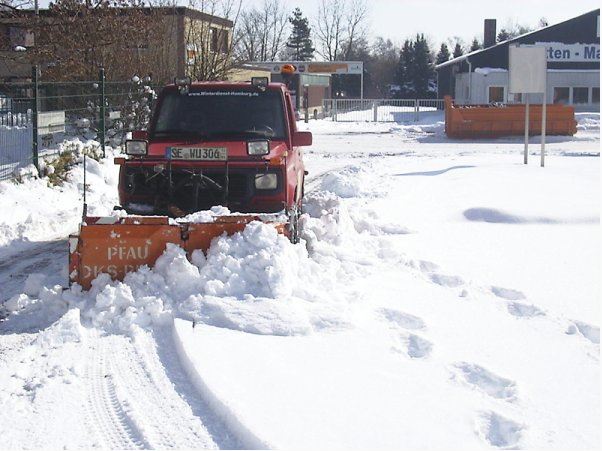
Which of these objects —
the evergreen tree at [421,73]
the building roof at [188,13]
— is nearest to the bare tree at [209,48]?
the building roof at [188,13]

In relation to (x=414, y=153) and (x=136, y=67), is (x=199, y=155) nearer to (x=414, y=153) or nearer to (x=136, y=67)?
(x=136, y=67)

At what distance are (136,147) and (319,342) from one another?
365 cm

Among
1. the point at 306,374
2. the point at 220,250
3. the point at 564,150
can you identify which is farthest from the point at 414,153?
the point at 306,374

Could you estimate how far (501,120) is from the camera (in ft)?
108

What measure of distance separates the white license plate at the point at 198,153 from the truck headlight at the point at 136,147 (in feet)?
0.88

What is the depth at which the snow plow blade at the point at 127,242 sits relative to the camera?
754 cm

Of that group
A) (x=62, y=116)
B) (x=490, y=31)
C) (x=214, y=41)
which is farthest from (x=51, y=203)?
(x=490, y=31)

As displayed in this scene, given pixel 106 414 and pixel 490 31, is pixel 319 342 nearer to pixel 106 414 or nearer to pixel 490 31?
pixel 106 414

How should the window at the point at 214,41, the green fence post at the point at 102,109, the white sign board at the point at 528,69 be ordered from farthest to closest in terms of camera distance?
the window at the point at 214,41
the white sign board at the point at 528,69
the green fence post at the point at 102,109

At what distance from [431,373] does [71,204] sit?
9524 millimetres

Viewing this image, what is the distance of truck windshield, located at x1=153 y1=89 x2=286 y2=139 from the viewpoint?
9.75 m

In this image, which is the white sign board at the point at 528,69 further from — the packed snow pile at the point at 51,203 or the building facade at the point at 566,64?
the building facade at the point at 566,64

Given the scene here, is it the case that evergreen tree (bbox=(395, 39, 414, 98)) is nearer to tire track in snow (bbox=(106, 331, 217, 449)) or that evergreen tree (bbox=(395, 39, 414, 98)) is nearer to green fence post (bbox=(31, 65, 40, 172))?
green fence post (bbox=(31, 65, 40, 172))

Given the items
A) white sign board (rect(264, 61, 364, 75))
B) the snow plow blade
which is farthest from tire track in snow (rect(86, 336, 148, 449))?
white sign board (rect(264, 61, 364, 75))
